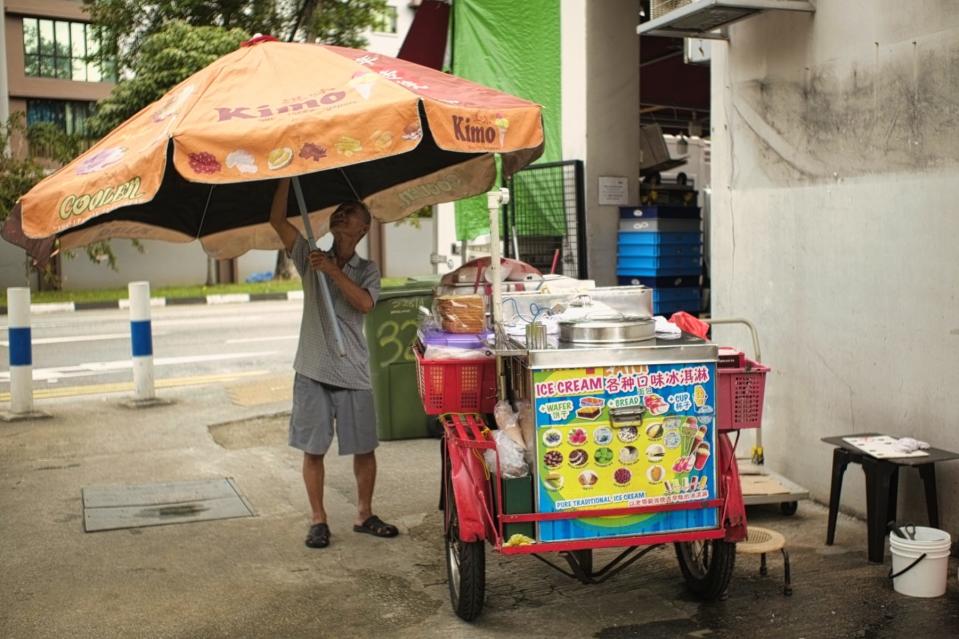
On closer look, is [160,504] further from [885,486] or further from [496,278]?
[885,486]

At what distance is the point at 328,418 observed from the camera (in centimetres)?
568

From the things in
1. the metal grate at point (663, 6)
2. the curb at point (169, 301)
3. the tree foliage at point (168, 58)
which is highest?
the tree foliage at point (168, 58)

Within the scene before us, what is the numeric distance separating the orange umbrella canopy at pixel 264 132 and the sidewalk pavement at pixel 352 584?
1.71m

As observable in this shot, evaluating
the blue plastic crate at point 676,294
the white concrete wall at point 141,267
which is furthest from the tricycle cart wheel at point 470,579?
the white concrete wall at point 141,267


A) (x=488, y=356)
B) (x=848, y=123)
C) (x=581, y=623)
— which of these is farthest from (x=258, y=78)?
(x=848, y=123)

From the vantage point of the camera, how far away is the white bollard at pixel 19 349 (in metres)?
9.29

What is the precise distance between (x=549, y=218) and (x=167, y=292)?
19341 mm

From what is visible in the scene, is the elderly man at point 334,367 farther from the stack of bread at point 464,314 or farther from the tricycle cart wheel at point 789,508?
the tricycle cart wheel at point 789,508

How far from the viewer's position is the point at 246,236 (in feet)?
21.1

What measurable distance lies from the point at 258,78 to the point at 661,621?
3.07m

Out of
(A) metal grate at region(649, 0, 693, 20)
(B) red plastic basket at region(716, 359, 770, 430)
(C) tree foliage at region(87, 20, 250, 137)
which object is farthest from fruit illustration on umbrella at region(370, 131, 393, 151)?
(C) tree foliage at region(87, 20, 250, 137)

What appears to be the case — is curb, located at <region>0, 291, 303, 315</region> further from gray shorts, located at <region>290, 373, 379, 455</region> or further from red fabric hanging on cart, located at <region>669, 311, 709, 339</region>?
red fabric hanging on cart, located at <region>669, 311, 709, 339</region>

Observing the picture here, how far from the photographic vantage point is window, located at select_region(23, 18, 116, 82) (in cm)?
3111

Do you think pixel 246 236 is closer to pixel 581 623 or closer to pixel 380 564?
pixel 380 564
